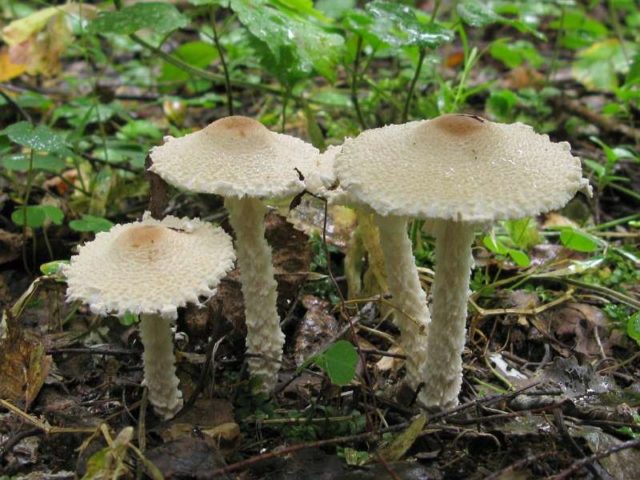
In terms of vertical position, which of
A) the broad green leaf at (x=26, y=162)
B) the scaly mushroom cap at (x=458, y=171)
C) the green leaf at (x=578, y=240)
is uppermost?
the scaly mushroom cap at (x=458, y=171)

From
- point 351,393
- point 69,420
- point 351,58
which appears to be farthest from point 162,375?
point 351,58

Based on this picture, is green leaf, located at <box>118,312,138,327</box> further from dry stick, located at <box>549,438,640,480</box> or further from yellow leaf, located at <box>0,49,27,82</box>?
yellow leaf, located at <box>0,49,27,82</box>

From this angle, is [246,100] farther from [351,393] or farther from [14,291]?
[351,393]

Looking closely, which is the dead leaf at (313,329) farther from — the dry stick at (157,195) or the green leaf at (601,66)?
the green leaf at (601,66)

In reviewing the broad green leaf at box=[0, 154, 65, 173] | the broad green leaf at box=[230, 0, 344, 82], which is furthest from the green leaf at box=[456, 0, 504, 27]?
the broad green leaf at box=[0, 154, 65, 173]

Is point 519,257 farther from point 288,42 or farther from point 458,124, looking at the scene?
point 288,42

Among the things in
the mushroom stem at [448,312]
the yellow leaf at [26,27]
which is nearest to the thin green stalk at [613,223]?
the mushroom stem at [448,312]

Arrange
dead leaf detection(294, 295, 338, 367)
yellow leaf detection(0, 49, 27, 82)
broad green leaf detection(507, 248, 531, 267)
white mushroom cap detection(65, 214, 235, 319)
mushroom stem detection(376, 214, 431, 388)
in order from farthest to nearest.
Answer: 1. yellow leaf detection(0, 49, 27, 82)
2. broad green leaf detection(507, 248, 531, 267)
3. dead leaf detection(294, 295, 338, 367)
4. mushroom stem detection(376, 214, 431, 388)
5. white mushroom cap detection(65, 214, 235, 319)
